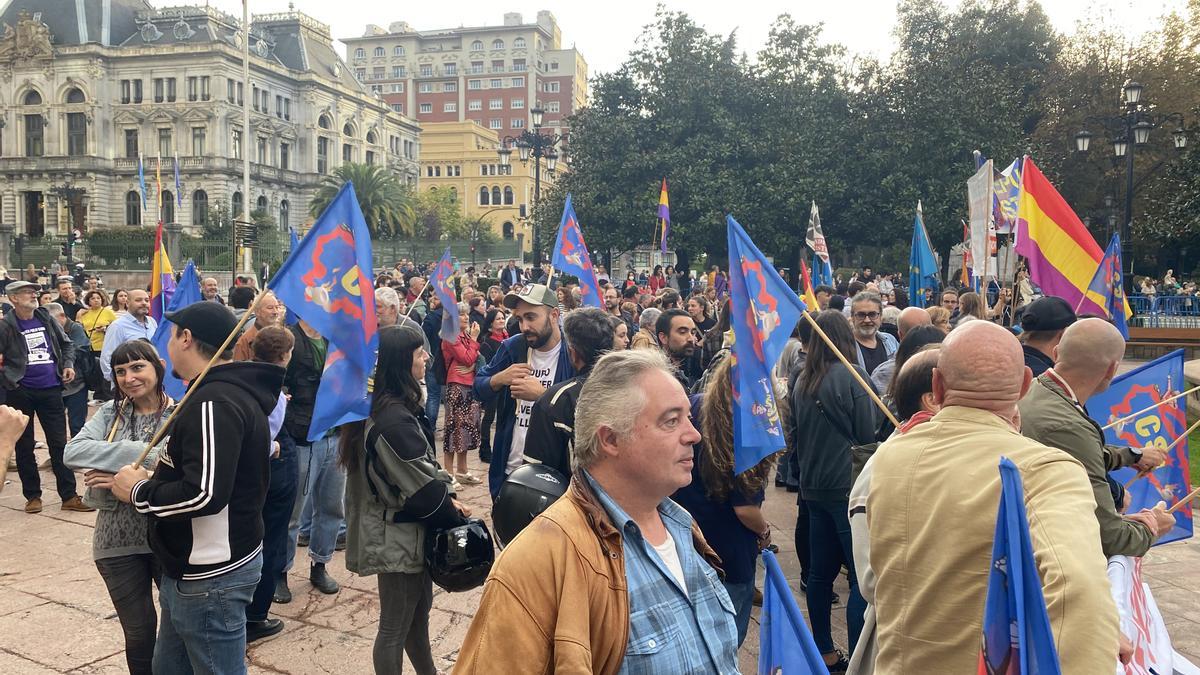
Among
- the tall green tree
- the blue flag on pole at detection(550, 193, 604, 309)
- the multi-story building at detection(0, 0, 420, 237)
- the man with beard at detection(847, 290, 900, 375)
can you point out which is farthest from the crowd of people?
the multi-story building at detection(0, 0, 420, 237)

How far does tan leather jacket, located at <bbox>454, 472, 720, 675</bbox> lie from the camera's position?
175cm

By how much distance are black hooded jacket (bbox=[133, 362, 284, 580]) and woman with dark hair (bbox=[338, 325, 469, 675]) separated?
577 millimetres

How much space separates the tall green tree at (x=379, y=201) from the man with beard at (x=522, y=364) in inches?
2337

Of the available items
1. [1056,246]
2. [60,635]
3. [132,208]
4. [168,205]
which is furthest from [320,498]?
[132,208]

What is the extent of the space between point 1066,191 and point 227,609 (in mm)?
35949

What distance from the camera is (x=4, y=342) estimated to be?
24.0 ft

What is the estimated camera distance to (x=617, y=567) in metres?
1.88

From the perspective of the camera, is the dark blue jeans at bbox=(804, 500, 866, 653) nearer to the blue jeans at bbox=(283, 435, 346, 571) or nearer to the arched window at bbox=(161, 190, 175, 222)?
the blue jeans at bbox=(283, 435, 346, 571)

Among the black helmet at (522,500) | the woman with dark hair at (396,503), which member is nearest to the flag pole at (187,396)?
the woman with dark hair at (396,503)

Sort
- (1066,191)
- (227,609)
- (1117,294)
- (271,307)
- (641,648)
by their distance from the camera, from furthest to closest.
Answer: (1066,191) → (1117,294) → (271,307) → (227,609) → (641,648)

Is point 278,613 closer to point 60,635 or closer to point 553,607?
point 60,635

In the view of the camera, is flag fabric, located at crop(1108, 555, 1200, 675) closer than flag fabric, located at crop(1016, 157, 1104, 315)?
Yes

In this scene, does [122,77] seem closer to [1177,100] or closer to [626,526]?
[1177,100]

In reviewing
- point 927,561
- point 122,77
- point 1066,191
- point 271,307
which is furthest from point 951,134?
point 122,77
